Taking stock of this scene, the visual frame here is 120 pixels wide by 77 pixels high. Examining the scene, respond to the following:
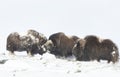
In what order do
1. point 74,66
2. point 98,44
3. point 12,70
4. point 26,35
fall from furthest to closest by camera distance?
point 26,35 < point 98,44 < point 74,66 < point 12,70

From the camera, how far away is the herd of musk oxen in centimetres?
1911

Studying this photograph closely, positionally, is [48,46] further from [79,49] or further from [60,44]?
[79,49]

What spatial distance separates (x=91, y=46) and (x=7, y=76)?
242 inches

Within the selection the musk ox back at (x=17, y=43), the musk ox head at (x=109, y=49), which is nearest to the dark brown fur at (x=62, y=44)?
the musk ox back at (x=17, y=43)

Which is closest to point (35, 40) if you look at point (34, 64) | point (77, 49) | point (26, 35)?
point (26, 35)

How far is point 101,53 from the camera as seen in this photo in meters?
19.1

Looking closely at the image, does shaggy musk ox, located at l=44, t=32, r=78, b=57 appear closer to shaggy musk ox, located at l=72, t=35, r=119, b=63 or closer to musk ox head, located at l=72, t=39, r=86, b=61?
musk ox head, located at l=72, t=39, r=86, b=61

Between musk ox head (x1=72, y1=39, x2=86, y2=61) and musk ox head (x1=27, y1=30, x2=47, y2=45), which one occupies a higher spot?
musk ox head (x1=27, y1=30, x2=47, y2=45)

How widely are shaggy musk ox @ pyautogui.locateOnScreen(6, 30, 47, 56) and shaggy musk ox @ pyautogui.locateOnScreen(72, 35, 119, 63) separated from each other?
2.53 meters

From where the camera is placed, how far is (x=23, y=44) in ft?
67.5

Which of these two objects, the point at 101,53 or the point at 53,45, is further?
the point at 53,45

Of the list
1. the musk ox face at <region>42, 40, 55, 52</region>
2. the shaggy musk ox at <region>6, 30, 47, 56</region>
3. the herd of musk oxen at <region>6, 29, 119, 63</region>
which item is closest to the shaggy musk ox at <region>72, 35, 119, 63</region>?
the herd of musk oxen at <region>6, 29, 119, 63</region>

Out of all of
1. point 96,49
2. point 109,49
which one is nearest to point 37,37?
point 96,49

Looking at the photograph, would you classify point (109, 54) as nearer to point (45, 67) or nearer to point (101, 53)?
point (101, 53)
